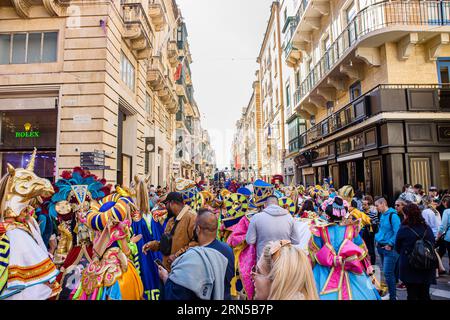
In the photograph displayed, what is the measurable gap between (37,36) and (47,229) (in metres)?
9.92

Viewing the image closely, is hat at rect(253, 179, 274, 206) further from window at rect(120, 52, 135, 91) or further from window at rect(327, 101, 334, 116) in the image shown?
window at rect(327, 101, 334, 116)

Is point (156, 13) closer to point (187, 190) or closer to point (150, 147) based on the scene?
point (150, 147)

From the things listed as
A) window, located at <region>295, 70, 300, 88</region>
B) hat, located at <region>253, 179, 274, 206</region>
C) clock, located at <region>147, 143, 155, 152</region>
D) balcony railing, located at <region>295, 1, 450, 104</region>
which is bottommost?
hat, located at <region>253, 179, 274, 206</region>

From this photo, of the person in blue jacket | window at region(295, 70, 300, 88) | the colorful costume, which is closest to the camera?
the person in blue jacket

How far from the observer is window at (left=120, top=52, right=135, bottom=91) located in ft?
44.7

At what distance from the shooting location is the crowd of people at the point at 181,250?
2.05 metres

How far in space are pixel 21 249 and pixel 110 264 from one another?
2.56 ft

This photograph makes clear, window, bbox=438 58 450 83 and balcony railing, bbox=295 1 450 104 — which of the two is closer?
balcony railing, bbox=295 1 450 104

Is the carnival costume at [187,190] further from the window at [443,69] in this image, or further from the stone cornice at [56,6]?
the window at [443,69]

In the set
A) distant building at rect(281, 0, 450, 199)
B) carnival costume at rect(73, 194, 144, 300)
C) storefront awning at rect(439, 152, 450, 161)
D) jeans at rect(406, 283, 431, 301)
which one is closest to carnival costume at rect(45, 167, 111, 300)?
carnival costume at rect(73, 194, 144, 300)

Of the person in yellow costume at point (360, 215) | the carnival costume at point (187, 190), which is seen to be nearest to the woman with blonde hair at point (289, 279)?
the person in yellow costume at point (360, 215)

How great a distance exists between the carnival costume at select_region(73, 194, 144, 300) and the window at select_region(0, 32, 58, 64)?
11264mm

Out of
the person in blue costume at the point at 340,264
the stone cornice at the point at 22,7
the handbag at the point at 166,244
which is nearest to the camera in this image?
the person in blue costume at the point at 340,264

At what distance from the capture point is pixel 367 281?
118 inches
